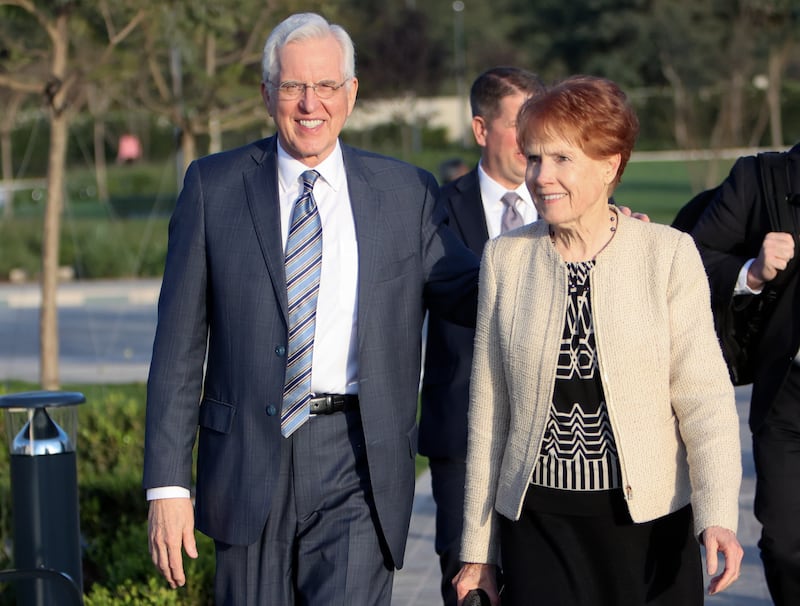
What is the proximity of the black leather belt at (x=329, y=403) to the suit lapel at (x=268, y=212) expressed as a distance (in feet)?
0.74

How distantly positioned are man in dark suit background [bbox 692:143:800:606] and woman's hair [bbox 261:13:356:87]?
1391mm

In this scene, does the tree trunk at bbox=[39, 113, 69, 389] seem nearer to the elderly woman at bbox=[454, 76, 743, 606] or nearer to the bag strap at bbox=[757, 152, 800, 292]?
the bag strap at bbox=[757, 152, 800, 292]

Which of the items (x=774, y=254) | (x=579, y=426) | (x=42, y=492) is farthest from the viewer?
(x=42, y=492)

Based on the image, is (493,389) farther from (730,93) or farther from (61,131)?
(730,93)

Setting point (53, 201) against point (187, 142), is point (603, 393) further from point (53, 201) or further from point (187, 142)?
point (187, 142)

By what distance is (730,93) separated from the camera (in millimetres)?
29406

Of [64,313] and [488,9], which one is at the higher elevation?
[488,9]

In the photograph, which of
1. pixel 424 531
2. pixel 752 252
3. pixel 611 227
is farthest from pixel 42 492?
pixel 424 531

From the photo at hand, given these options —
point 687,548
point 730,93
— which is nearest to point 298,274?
point 687,548

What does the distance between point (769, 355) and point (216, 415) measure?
1.79 meters

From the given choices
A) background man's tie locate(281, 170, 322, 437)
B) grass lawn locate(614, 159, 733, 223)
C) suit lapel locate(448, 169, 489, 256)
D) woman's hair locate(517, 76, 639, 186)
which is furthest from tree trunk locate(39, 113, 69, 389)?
grass lawn locate(614, 159, 733, 223)

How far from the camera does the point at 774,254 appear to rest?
4137 millimetres

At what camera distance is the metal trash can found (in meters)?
4.86

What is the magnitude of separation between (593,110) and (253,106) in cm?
994
